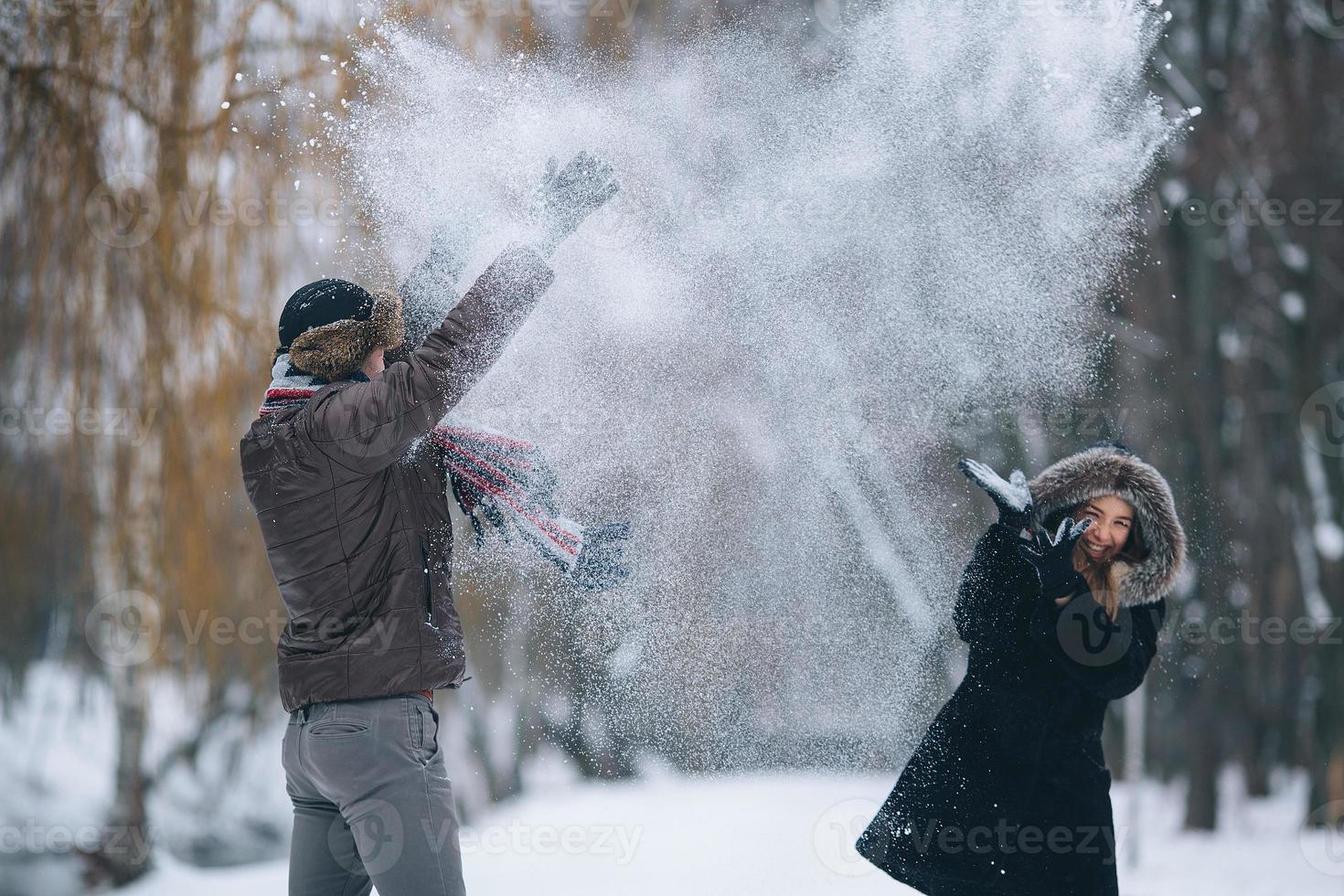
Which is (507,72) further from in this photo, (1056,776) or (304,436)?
(1056,776)

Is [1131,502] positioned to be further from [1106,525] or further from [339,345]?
[339,345]

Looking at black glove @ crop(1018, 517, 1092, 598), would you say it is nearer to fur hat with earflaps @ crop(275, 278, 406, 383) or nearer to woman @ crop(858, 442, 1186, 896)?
woman @ crop(858, 442, 1186, 896)

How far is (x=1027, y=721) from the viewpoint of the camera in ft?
8.67

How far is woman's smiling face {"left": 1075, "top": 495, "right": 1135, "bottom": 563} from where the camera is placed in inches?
113

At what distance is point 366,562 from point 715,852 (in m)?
2.47

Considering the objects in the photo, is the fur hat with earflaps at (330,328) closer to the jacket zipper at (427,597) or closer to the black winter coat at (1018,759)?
the jacket zipper at (427,597)

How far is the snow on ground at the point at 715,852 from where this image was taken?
3801 millimetres

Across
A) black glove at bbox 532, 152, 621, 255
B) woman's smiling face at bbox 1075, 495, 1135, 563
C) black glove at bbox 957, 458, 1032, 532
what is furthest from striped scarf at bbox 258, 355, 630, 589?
woman's smiling face at bbox 1075, 495, 1135, 563

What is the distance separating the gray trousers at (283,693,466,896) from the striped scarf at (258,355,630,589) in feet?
1.96

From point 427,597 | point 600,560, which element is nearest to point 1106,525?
point 600,560

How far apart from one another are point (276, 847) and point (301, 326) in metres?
3.24

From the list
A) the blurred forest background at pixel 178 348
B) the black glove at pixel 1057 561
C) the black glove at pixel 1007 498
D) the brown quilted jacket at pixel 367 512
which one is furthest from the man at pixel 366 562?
the blurred forest background at pixel 178 348

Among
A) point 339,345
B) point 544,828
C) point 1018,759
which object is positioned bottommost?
point 544,828

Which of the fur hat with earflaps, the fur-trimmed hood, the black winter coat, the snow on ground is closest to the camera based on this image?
the fur hat with earflaps
